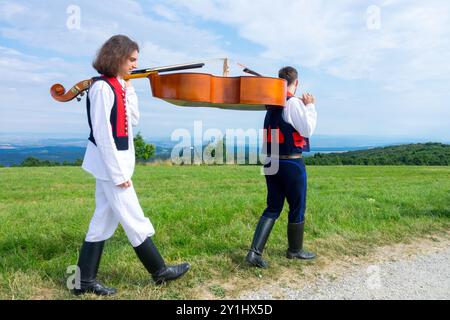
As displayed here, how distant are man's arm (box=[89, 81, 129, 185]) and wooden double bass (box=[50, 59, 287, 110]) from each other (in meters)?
0.61

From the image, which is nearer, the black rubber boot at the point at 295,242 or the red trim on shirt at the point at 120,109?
the red trim on shirt at the point at 120,109

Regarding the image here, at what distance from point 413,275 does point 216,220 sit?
9.07ft

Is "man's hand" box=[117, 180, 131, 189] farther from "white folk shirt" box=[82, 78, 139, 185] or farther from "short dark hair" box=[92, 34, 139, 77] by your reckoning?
"short dark hair" box=[92, 34, 139, 77]

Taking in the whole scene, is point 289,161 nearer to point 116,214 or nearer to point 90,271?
point 116,214

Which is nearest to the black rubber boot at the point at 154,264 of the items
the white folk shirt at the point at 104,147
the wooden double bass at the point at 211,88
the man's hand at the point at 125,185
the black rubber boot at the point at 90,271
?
the black rubber boot at the point at 90,271

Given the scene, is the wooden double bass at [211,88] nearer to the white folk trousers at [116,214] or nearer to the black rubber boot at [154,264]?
the white folk trousers at [116,214]

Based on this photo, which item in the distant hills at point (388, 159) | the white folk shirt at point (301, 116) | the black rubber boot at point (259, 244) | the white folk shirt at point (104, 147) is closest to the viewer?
the white folk shirt at point (104, 147)

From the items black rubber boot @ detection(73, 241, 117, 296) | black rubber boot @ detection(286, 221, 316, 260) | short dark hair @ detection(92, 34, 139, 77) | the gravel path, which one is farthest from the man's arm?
black rubber boot @ detection(286, 221, 316, 260)

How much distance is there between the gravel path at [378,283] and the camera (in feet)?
11.9

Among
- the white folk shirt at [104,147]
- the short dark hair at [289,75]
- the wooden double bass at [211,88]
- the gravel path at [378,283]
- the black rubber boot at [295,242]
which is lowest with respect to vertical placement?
the gravel path at [378,283]

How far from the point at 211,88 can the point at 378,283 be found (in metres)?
2.47

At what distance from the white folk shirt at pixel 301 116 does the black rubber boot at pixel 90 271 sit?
2168 millimetres

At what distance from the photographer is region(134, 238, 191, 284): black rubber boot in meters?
3.59
